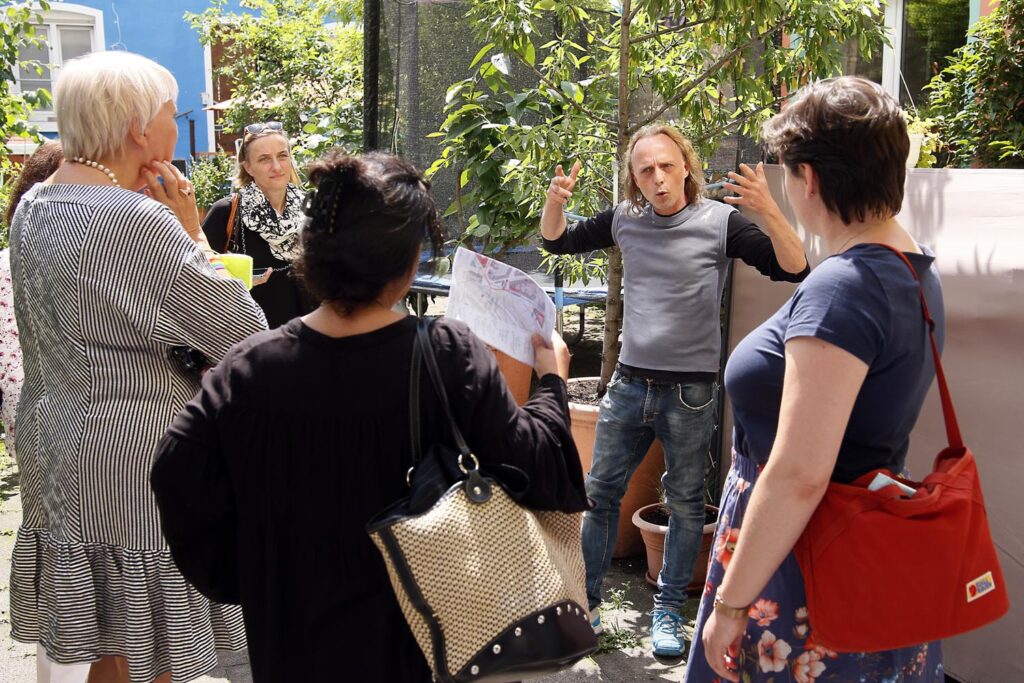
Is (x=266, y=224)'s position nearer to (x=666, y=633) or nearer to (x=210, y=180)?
(x=666, y=633)

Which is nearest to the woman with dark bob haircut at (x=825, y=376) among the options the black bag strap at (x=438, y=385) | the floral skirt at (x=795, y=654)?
the floral skirt at (x=795, y=654)

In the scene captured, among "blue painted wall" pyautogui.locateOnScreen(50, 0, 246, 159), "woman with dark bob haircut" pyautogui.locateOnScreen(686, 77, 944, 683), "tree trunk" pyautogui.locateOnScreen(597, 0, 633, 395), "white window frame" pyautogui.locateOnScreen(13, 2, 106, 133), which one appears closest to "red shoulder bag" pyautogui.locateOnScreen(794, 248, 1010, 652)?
"woman with dark bob haircut" pyautogui.locateOnScreen(686, 77, 944, 683)

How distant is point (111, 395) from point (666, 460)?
2070 mm

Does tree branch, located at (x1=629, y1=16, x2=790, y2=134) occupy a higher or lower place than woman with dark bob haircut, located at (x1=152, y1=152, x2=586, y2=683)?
higher

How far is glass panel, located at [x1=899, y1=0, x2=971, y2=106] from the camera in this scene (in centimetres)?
871

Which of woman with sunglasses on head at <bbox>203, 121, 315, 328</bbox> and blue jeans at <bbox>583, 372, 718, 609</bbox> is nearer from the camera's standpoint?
blue jeans at <bbox>583, 372, 718, 609</bbox>

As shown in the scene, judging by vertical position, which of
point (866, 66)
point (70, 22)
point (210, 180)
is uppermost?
point (70, 22)

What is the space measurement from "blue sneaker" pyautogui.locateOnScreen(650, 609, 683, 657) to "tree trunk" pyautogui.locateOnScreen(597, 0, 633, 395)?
3.79 feet

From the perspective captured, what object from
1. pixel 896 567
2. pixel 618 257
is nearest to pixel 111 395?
pixel 896 567

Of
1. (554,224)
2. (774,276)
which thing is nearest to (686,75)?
(554,224)

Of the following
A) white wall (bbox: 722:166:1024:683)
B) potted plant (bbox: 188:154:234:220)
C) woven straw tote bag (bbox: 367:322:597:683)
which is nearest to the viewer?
woven straw tote bag (bbox: 367:322:597:683)

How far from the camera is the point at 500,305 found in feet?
6.67

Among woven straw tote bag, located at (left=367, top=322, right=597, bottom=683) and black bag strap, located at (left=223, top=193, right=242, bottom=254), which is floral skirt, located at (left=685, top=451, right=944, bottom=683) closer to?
woven straw tote bag, located at (left=367, top=322, right=597, bottom=683)

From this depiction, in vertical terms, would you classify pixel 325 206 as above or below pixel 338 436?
above
